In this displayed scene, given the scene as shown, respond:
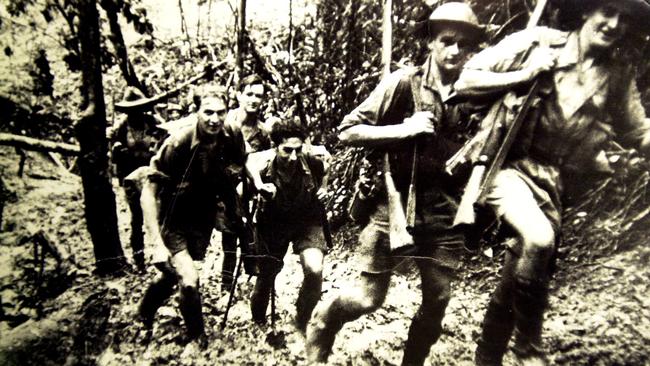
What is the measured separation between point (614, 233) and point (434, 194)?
110 centimetres

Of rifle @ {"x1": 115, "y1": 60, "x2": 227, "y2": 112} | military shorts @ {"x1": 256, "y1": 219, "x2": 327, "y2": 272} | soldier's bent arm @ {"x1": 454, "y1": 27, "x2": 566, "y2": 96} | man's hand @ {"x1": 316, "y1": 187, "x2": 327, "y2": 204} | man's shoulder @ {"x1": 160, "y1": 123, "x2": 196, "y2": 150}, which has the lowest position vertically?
military shorts @ {"x1": 256, "y1": 219, "x2": 327, "y2": 272}

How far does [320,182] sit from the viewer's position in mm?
2955

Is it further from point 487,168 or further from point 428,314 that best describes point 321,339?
point 487,168

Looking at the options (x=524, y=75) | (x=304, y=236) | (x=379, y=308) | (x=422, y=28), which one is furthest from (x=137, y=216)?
(x=524, y=75)

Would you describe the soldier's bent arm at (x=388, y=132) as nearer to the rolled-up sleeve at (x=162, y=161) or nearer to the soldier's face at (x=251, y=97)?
the soldier's face at (x=251, y=97)

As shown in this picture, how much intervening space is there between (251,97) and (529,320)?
2.12 metres

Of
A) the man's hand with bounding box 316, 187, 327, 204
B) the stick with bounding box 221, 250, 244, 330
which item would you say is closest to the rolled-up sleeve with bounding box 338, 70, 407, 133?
the man's hand with bounding box 316, 187, 327, 204

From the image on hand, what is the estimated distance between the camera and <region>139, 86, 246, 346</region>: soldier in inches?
106

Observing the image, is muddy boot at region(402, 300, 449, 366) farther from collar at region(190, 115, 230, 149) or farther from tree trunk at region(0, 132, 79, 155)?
tree trunk at region(0, 132, 79, 155)

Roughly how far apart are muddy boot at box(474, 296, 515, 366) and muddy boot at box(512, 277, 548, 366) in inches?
1.8

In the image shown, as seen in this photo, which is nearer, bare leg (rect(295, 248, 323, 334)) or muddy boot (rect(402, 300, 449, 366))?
muddy boot (rect(402, 300, 449, 366))

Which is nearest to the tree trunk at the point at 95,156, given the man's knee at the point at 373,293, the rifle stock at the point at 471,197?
the man's knee at the point at 373,293

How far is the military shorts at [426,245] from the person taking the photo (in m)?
2.63

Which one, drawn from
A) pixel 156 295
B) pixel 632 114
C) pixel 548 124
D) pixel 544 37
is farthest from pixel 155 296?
pixel 632 114
